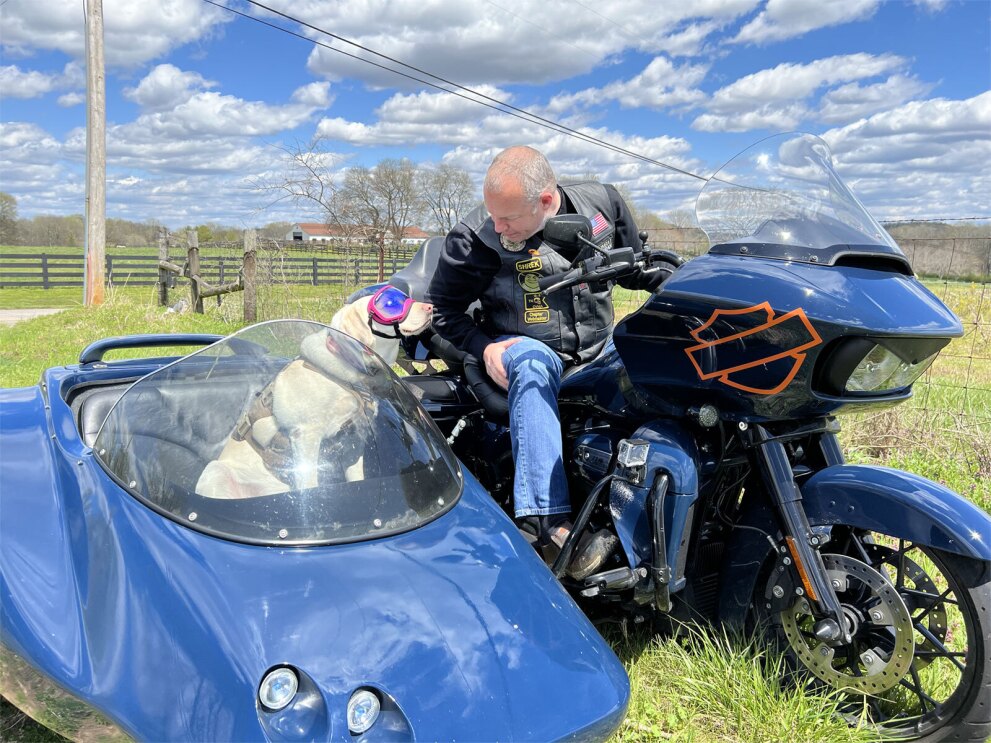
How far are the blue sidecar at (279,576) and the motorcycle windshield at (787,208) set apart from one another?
1.10 meters

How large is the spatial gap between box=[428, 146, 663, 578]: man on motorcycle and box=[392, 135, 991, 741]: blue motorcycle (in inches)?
5.6

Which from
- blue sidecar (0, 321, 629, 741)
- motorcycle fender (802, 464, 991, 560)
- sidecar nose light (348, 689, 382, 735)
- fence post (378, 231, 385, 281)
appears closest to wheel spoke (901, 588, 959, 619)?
motorcycle fender (802, 464, 991, 560)

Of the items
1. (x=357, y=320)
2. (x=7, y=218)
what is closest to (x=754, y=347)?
(x=357, y=320)

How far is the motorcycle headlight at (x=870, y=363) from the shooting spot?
1.99 meters

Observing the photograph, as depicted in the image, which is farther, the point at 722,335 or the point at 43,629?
the point at 722,335

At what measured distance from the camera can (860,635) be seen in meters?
2.25

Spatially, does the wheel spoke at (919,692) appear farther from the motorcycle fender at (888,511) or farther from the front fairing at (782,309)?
the front fairing at (782,309)

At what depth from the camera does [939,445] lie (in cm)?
484

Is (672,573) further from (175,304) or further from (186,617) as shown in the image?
(175,304)

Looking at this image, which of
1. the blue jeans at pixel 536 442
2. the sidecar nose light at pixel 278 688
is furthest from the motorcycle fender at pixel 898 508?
the sidecar nose light at pixel 278 688

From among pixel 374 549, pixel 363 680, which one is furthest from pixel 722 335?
pixel 363 680

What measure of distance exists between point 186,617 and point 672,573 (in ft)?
4.48

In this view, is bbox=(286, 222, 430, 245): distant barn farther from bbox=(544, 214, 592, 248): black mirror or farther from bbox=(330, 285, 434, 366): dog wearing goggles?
bbox=(544, 214, 592, 248): black mirror

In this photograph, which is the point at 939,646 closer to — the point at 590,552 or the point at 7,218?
the point at 590,552
